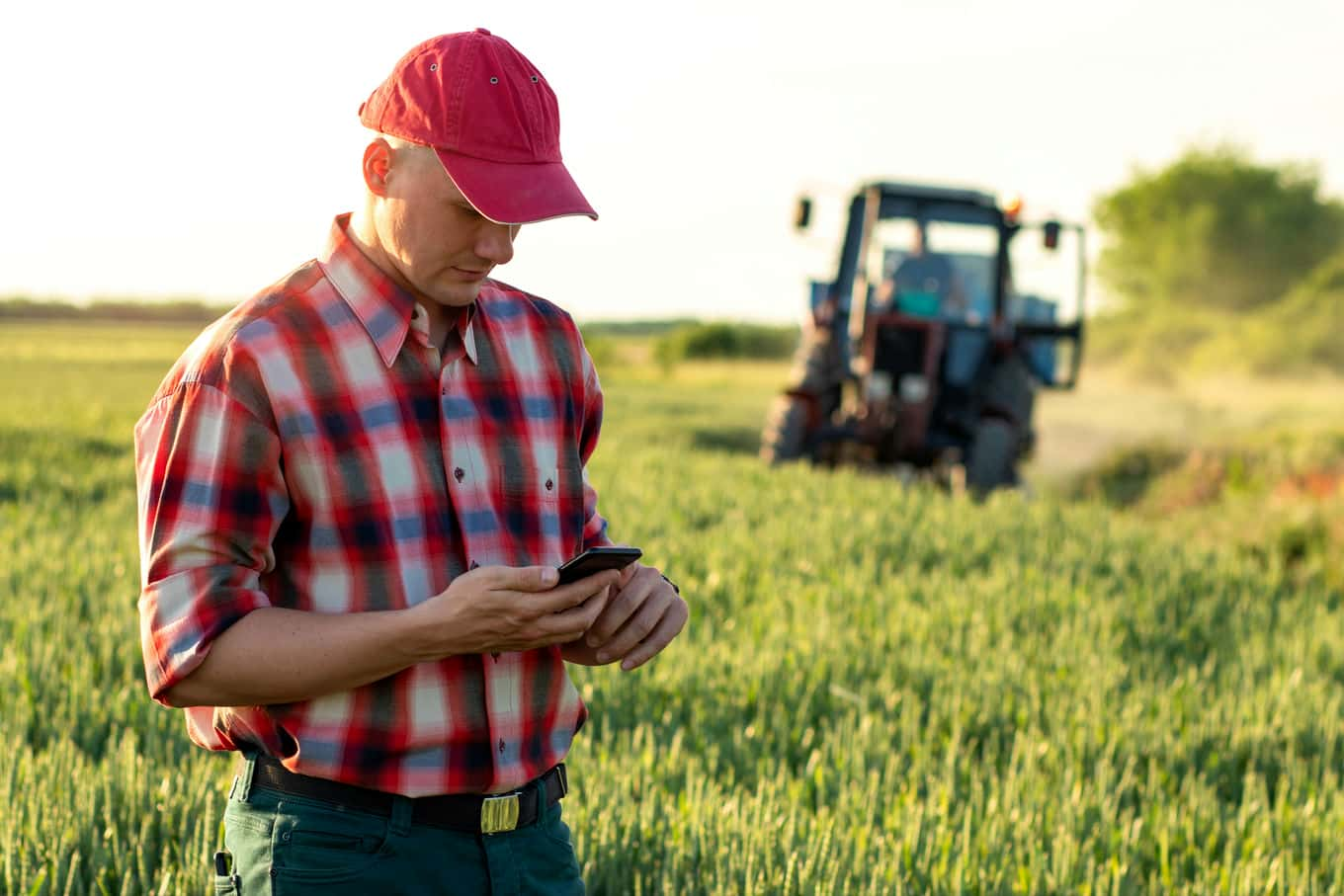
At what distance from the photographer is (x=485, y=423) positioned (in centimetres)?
175

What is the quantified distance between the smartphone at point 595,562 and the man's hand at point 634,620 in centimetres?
10

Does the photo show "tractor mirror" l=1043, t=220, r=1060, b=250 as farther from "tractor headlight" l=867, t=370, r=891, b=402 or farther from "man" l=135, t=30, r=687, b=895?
"man" l=135, t=30, r=687, b=895

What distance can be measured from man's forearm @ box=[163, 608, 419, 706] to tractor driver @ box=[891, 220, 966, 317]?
9490 mm

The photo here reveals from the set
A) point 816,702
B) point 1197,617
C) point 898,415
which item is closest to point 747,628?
point 816,702

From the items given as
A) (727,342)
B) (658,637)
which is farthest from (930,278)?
(727,342)

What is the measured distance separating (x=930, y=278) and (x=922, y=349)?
2.03ft

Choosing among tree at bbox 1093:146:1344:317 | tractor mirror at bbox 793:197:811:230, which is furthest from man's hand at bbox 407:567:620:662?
tree at bbox 1093:146:1344:317

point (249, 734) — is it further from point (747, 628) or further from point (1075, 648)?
point (1075, 648)

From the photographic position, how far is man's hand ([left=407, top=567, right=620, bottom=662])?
1.53 m

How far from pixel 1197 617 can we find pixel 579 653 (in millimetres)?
5295

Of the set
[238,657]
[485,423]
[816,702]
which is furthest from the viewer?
[816,702]

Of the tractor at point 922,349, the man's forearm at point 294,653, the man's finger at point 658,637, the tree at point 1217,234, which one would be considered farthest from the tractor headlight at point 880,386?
the tree at point 1217,234

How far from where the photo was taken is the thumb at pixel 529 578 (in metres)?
1.53

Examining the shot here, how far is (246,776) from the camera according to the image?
169 centimetres
